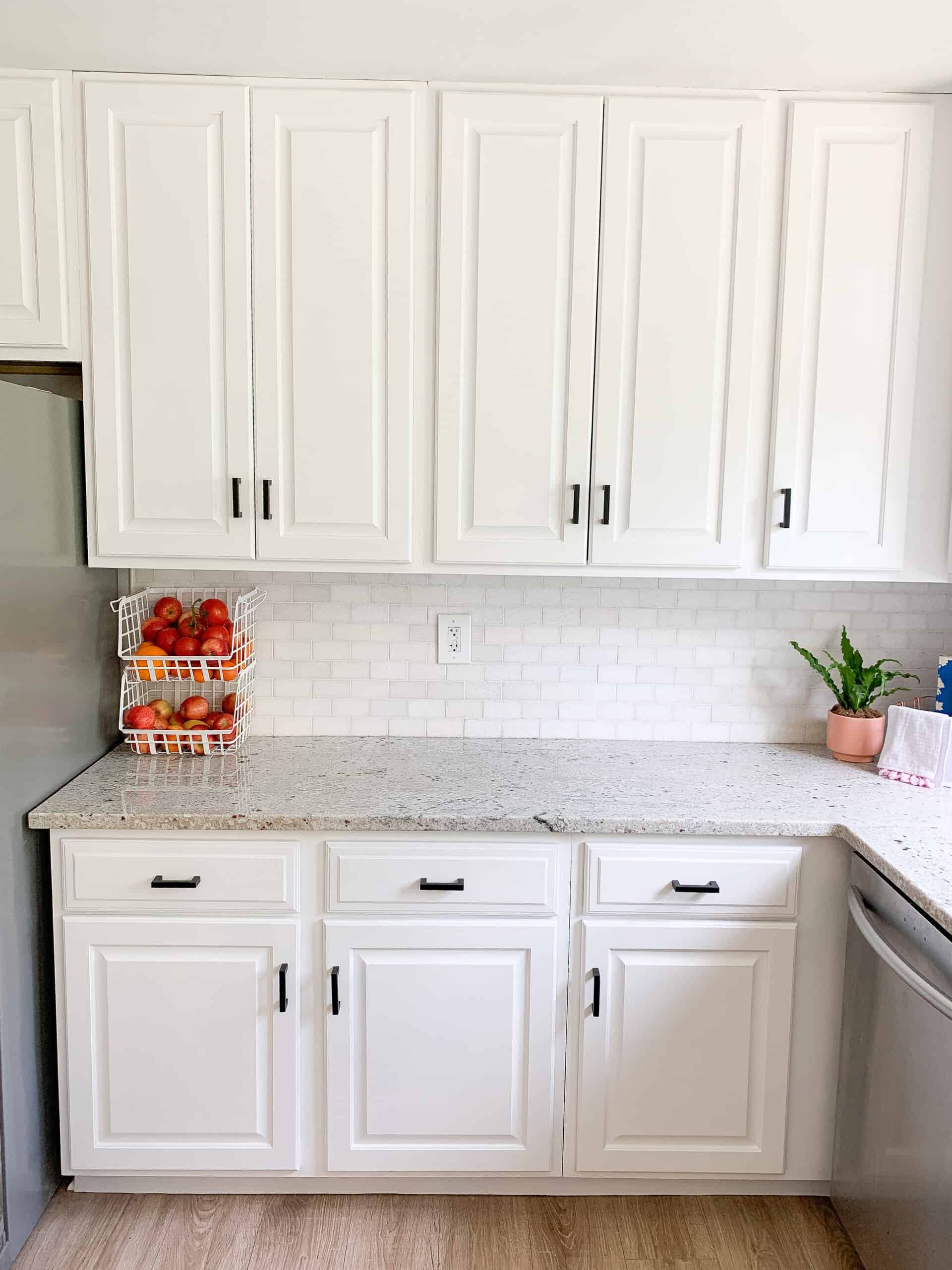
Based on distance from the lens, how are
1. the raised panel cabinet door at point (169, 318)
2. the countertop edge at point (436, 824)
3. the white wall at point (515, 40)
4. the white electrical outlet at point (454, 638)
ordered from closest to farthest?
1. the white wall at point (515, 40)
2. the countertop edge at point (436, 824)
3. the raised panel cabinet door at point (169, 318)
4. the white electrical outlet at point (454, 638)

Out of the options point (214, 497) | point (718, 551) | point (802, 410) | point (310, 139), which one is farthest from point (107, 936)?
point (802, 410)

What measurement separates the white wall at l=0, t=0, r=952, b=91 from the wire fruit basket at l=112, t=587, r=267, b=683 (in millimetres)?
1165

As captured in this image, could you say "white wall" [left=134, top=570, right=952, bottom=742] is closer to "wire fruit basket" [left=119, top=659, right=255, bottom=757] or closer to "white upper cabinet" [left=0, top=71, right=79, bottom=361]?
"wire fruit basket" [left=119, top=659, right=255, bottom=757]

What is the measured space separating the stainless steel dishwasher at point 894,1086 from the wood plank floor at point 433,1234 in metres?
0.19

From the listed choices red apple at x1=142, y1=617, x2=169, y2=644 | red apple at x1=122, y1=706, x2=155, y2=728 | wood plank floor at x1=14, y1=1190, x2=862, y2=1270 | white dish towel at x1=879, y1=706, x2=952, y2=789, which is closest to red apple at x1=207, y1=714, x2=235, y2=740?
red apple at x1=122, y1=706, x2=155, y2=728

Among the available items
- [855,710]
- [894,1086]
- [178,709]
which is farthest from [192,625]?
[894,1086]

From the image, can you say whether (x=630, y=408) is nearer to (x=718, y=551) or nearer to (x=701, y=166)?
(x=718, y=551)

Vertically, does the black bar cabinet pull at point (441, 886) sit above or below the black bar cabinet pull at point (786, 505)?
below

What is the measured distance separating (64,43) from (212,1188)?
240 cm

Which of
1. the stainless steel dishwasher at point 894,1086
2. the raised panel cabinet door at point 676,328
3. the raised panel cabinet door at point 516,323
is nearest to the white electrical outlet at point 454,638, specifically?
the raised panel cabinet door at point 516,323

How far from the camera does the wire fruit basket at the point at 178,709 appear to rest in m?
2.29

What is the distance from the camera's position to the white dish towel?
2168 mm

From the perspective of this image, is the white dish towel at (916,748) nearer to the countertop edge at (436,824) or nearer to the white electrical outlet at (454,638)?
the countertop edge at (436,824)

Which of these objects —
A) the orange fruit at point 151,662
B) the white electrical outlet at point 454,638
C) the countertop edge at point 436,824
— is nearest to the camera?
the countertop edge at point 436,824
